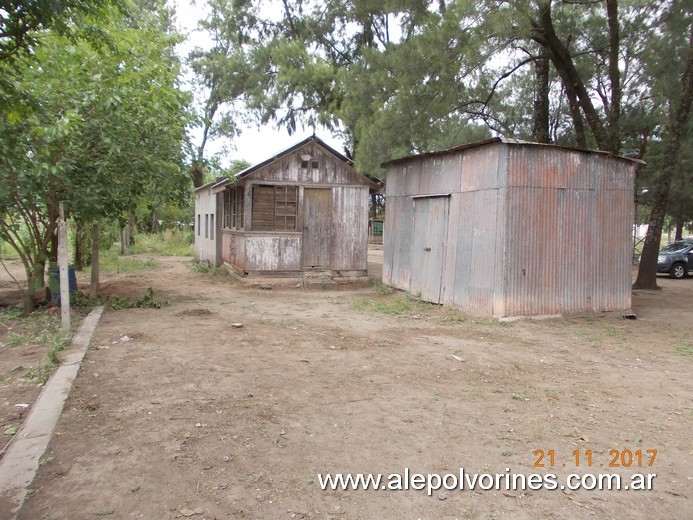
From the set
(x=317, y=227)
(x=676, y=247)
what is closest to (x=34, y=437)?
(x=317, y=227)

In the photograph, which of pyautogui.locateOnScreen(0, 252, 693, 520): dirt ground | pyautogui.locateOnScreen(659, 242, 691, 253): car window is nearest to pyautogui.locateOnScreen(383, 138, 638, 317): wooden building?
pyautogui.locateOnScreen(0, 252, 693, 520): dirt ground

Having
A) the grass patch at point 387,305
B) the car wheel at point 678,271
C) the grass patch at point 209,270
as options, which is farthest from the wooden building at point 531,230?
the car wheel at point 678,271

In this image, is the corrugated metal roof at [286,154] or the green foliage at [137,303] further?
the corrugated metal roof at [286,154]

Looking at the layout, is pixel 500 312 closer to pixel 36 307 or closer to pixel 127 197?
pixel 127 197

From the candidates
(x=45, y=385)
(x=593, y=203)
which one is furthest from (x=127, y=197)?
(x=593, y=203)

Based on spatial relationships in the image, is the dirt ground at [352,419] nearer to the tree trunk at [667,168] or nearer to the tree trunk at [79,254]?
the tree trunk at [667,168]

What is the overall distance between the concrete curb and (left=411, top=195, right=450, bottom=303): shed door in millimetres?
7152

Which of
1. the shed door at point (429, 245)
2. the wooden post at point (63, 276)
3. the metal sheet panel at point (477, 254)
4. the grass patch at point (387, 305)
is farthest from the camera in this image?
the shed door at point (429, 245)

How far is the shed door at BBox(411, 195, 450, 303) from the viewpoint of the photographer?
1080cm

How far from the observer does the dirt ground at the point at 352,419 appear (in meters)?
3.12

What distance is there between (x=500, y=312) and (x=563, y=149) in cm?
329

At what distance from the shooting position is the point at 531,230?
9.25 metres

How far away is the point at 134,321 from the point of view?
8516mm

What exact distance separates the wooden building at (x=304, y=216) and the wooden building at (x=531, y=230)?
430 centimetres
